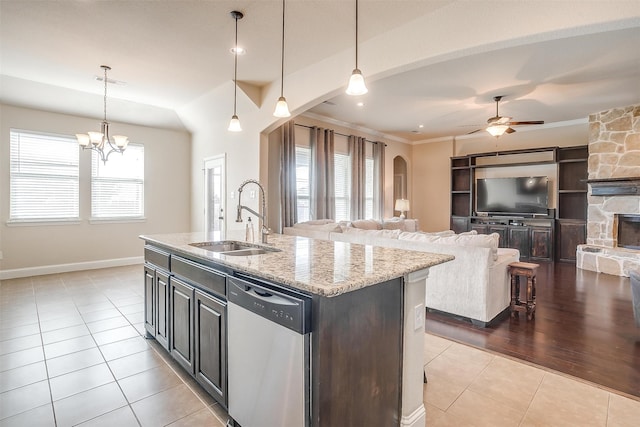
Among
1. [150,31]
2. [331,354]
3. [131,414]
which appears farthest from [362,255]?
[150,31]

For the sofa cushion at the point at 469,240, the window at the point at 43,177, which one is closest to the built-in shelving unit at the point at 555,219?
the sofa cushion at the point at 469,240

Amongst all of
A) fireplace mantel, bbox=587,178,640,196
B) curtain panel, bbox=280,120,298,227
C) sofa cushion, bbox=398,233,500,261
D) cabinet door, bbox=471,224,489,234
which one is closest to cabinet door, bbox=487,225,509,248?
cabinet door, bbox=471,224,489,234

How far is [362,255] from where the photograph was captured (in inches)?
80.4

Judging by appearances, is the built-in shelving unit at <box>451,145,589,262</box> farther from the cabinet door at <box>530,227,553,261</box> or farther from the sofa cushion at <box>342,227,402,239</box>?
the sofa cushion at <box>342,227,402,239</box>

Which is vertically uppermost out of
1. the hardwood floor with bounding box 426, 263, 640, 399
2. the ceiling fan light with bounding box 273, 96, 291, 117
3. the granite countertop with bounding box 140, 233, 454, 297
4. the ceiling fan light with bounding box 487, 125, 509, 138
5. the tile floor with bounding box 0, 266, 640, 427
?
the ceiling fan light with bounding box 487, 125, 509, 138

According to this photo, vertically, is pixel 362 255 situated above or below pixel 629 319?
above

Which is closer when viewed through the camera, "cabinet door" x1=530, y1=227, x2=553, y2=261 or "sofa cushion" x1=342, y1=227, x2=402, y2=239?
"sofa cushion" x1=342, y1=227, x2=402, y2=239

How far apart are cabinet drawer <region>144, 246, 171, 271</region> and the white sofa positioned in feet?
8.10

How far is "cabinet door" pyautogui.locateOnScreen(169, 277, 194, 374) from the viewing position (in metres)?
2.22

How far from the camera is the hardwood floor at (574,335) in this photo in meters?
2.51

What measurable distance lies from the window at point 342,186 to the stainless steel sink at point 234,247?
448 cm

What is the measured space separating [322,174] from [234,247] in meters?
3.92

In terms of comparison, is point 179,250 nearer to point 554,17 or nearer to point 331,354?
point 331,354

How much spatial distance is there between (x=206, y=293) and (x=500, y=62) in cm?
421
